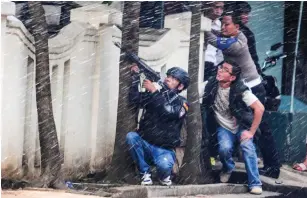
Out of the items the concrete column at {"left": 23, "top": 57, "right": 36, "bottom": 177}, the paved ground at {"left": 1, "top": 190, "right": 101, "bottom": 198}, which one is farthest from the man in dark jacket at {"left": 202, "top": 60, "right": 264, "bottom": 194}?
the concrete column at {"left": 23, "top": 57, "right": 36, "bottom": 177}

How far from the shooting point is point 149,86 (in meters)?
3.19

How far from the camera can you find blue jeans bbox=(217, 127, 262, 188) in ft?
10.6

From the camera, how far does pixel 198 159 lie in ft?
10.6

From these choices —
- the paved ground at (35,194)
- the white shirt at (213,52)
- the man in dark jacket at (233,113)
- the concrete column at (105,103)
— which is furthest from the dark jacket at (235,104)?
the paved ground at (35,194)

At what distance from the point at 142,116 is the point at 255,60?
826 mm

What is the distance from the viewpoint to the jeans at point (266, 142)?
3236mm

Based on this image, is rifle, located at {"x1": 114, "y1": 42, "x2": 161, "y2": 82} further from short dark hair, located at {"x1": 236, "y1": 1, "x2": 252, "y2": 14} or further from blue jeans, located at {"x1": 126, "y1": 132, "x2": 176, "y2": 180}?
short dark hair, located at {"x1": 236, "y1": 1, "x2": 252, "y2": 14}

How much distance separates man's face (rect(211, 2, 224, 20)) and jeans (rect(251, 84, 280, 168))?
0.53 meters

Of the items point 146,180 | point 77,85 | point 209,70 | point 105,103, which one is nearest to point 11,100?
point 77,85

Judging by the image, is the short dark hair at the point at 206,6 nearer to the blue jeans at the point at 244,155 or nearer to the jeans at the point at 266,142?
the jeans at the point at 266,142

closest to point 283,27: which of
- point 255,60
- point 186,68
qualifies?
point 255,60

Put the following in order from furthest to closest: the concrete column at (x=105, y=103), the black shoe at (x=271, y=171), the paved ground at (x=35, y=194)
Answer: the black shoe at (x=271, y=171)
the concrete column at (x=105, y=103)
the paved ground at (x=35, y=194)

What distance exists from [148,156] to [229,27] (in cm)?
99

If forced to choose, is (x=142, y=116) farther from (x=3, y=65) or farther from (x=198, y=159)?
(x=3, y=65)
